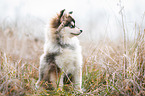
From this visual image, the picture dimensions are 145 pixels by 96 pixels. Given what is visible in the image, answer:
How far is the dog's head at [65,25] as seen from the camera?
3076 millimetres

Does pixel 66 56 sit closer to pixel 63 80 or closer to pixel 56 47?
pixel 56 47

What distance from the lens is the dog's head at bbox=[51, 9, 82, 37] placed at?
3076mm

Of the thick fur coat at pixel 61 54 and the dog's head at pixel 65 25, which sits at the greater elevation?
the dog's head at pixel 65 25

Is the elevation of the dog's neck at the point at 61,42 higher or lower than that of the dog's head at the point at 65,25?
lower

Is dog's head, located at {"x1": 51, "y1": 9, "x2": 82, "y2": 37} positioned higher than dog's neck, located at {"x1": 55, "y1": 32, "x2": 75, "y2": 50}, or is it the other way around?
dog's head, located at {"x1": 51, "y1": 9, "x2": 82, "y2": 37}

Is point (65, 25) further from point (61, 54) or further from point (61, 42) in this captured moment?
point (61, 54)

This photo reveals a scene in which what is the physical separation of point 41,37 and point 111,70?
481 cm

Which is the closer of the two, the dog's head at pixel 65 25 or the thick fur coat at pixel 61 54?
the thick fur coat at pixel 61 54

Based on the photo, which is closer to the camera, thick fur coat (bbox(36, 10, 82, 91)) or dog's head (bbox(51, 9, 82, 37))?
thick fur coat (bbox(36, 10, 82, 91))

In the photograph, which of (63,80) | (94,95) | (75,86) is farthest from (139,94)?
(63,80)

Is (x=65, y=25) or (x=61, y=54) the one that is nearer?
→ (x=61, y=54)

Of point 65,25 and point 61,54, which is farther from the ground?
point 65,25

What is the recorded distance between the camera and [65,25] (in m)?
3.10

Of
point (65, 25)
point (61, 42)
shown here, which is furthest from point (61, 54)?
point (65, 25)
